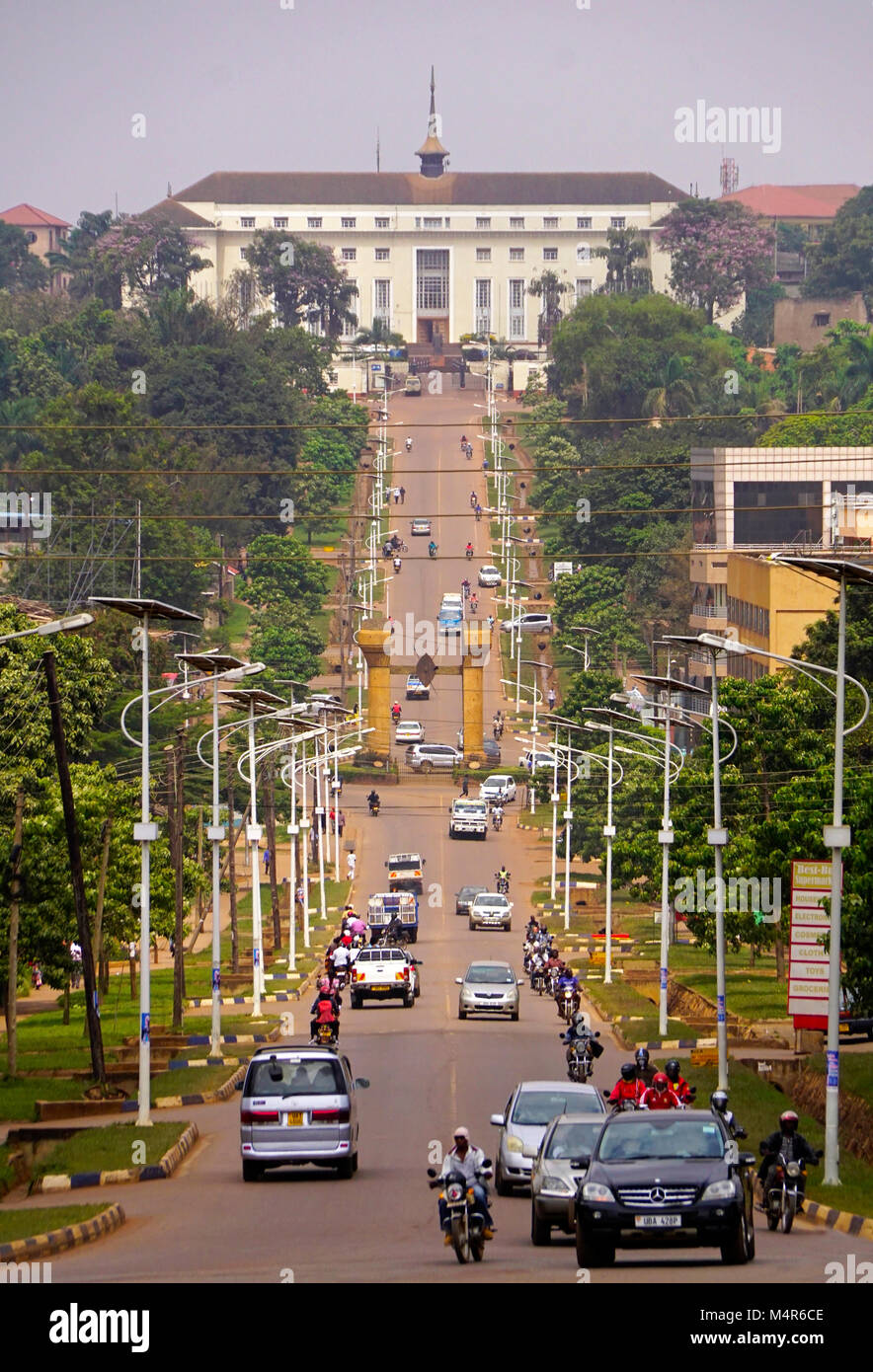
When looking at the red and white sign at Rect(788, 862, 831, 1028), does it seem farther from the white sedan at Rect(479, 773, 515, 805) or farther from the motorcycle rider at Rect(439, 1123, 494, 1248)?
the white sedan at Rect(479, 773, 515, 805)

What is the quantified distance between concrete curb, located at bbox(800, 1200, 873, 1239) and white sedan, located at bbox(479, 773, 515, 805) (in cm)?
8765

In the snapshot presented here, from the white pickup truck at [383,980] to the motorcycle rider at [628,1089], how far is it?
94.2 ft

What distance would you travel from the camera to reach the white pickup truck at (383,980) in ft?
199

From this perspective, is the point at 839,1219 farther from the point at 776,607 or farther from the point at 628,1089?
the point at 776,607

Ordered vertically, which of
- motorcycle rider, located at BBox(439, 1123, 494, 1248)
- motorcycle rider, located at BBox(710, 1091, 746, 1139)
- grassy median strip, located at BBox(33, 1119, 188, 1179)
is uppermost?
motorcycle rider, located at BBox(710, 1091, 746, 1139)

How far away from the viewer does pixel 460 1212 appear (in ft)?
77.7

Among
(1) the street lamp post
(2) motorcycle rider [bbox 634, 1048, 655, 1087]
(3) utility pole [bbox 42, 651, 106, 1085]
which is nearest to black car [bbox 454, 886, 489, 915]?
(3) utility pole [bbox 42, 651, 106, 1085]

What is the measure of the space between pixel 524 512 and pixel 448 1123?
485 ft

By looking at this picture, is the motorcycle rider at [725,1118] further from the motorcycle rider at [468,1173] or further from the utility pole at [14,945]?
the utility pole at [14,945]

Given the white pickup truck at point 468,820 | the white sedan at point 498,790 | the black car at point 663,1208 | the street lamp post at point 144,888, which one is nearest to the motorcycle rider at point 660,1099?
the black car at point 663,1208

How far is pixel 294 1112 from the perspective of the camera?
31.1 m

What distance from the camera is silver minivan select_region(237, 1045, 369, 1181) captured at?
30969mm
